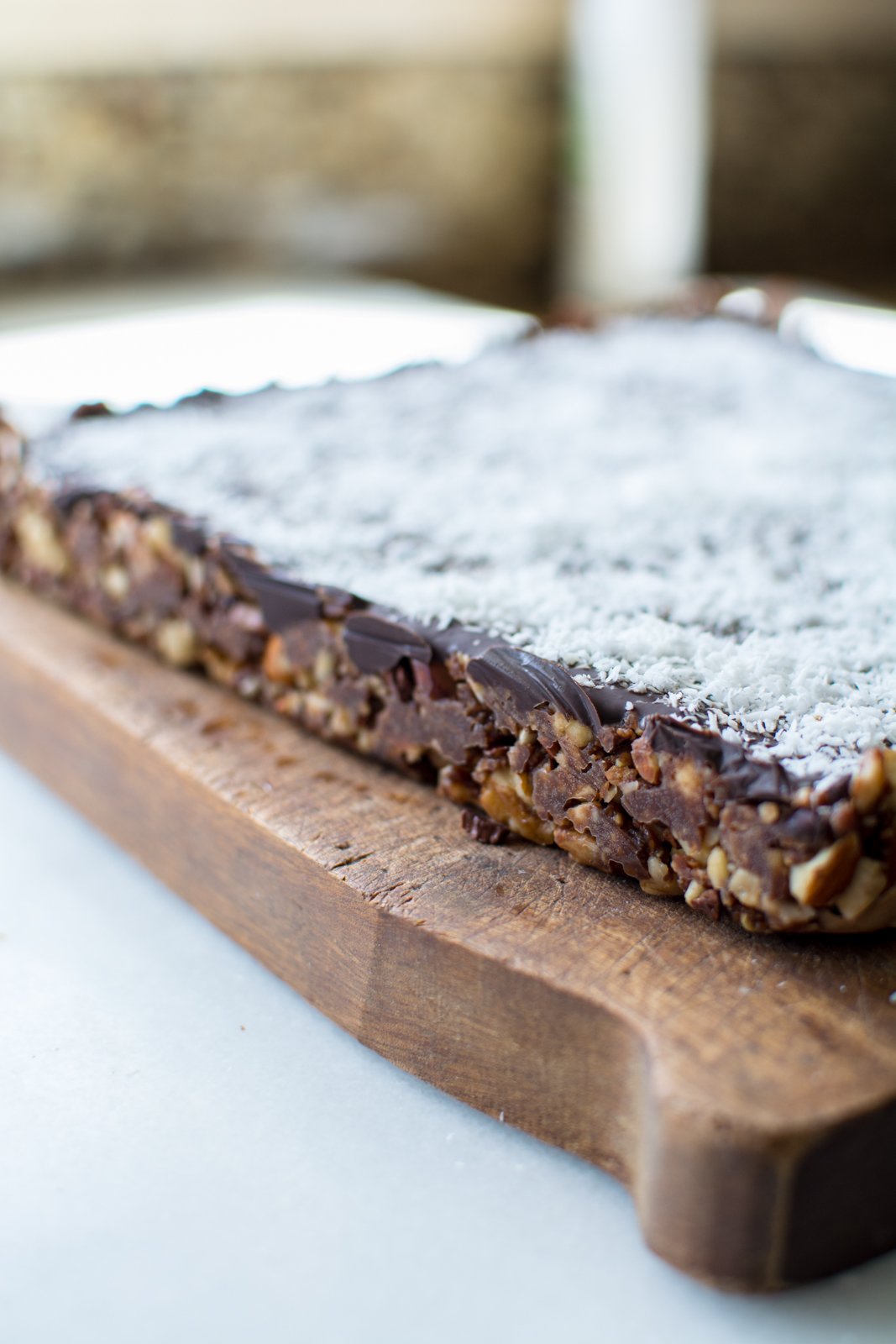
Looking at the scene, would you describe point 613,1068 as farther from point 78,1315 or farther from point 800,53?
point 800,53

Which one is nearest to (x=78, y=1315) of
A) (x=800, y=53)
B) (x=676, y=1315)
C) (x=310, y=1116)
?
(x=310, y=1116)

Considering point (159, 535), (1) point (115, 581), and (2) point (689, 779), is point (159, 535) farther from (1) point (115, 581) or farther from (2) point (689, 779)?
(2) point (689, 779)

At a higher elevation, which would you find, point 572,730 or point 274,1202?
point 572,730

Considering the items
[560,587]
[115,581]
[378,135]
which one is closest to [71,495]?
[115,581]

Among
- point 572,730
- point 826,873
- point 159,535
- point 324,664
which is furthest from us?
point 159,535

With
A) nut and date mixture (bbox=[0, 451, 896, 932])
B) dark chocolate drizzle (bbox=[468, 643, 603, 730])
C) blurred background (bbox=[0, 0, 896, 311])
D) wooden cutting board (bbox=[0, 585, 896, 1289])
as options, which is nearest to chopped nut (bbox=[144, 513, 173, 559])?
nut and date mixture (bbox=[0, 451, 896, 932])
